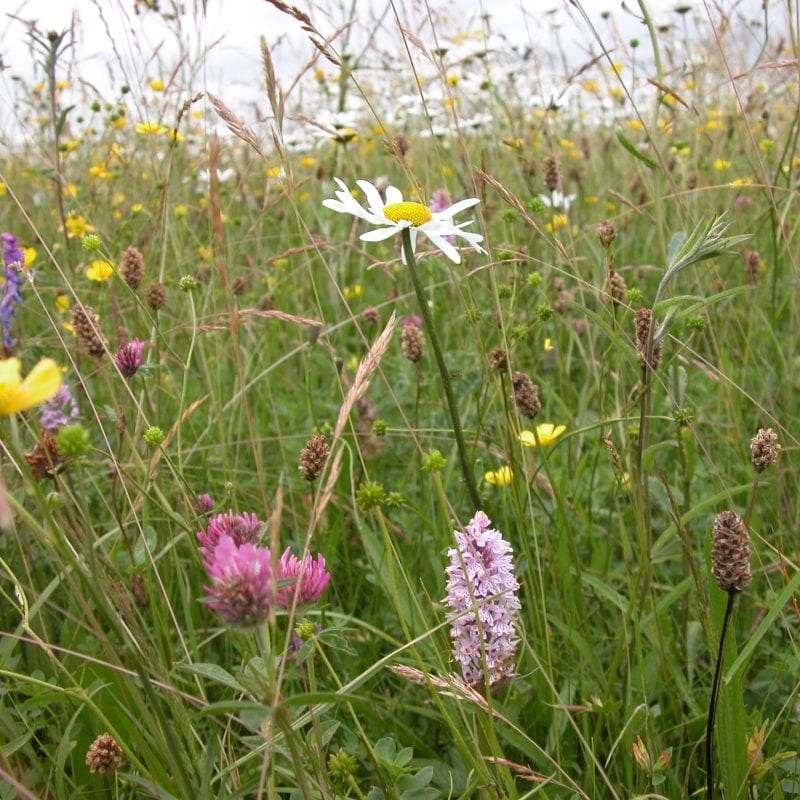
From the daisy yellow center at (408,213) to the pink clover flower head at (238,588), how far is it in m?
0.65

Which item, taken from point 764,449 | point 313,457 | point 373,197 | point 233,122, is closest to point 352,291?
point 373,197

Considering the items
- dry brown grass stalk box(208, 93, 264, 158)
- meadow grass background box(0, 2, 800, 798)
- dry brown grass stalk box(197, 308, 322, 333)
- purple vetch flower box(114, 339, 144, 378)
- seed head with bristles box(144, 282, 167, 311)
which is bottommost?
meadow grass background box(0, 2, 800, 798)

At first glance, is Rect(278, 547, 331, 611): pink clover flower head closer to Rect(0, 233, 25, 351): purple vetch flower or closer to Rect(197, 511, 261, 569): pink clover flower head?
Rect(197, 511, 261, 569): pink clover flower head

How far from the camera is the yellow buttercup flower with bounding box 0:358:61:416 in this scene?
0.58m

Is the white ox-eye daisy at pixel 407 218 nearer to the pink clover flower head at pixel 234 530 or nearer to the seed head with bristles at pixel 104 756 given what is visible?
the pink clover flower head at pixel 234 530

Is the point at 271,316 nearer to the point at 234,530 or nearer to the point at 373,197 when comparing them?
the point at 373,197

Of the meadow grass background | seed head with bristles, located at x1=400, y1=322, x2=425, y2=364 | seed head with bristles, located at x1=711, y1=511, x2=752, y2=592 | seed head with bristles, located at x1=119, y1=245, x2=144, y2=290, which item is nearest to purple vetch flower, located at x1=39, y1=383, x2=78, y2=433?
the meadow grass background

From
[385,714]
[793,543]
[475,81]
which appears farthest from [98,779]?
[475,81]

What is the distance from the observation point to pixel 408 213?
1183 millimetres

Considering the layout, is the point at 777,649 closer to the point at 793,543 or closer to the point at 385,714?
the point at 793,543

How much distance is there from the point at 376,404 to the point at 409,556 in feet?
2.33

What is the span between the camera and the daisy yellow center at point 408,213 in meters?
1.18

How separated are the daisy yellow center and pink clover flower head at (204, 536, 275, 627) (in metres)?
0.65

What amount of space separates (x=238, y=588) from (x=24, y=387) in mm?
224
